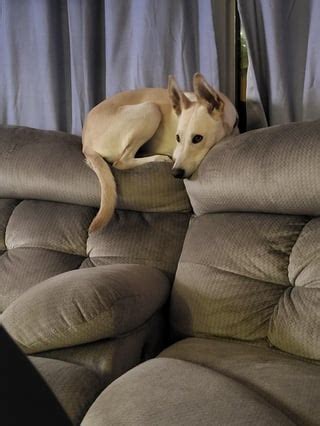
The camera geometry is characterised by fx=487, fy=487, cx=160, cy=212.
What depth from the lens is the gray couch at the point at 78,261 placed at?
118 centimetres

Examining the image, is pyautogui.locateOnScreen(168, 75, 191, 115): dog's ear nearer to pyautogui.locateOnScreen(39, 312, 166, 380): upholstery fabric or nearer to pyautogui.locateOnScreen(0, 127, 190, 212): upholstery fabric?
pyautogui.locateOnScreen(0, 127, 190, 212): upholstery fabric

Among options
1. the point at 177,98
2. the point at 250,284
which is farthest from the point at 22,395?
the point at 177,98

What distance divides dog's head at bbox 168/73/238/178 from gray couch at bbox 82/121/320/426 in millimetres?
90

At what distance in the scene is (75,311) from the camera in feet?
3.90

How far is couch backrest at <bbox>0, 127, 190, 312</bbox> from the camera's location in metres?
1.66

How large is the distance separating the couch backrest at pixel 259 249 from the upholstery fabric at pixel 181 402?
0.30 meters

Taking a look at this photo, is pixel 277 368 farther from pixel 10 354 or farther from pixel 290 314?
pixel 10 354

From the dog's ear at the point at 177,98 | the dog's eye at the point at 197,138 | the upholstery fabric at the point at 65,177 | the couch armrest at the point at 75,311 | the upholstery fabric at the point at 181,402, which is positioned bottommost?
the upholstery fabric at the point at 181,402

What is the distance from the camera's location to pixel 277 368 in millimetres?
1154

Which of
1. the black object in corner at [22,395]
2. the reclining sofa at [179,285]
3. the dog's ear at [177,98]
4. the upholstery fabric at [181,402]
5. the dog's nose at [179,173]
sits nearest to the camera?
the black object in corner at [22,395]

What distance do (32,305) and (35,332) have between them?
0.08 m

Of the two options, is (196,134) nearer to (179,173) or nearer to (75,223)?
(179,173)

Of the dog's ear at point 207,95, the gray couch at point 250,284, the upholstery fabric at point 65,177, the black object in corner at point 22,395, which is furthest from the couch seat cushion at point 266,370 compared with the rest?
the dog's ear at point 207,95

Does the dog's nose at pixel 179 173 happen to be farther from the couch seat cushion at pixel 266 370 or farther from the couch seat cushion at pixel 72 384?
the couch seat cushion at pixel 72 384
